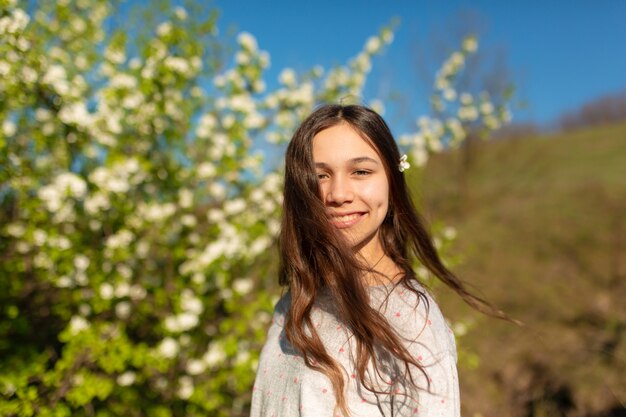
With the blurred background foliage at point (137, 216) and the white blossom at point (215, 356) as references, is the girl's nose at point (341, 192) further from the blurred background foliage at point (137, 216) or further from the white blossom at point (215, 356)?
the white blossom at point (215, 356)

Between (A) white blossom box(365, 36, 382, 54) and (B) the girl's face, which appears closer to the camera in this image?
(B) the girl's face

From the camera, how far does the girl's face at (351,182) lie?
4.39 feet

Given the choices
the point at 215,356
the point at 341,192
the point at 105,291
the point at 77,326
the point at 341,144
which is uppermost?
the point at 341,144

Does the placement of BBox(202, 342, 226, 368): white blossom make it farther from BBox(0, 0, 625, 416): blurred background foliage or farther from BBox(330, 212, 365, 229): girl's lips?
BBox(330, 212, 365, 229): girl's lips

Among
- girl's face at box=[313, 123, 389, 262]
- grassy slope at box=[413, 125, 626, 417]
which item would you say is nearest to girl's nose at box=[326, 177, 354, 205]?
girl's face at box=[313, 123, 389, 262]

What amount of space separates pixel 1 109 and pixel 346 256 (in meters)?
2.03

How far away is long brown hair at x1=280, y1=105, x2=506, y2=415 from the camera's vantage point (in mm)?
1170

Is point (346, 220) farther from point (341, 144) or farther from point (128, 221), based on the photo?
point (128, 221)

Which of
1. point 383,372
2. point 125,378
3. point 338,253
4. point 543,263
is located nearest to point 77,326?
point 125,378

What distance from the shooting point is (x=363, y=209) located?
1343 millimetres

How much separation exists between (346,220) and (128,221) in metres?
1.92

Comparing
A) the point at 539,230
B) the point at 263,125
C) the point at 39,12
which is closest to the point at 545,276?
the point at 539,230

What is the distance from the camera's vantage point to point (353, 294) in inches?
48.6

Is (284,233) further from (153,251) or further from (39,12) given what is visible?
(39,12)
